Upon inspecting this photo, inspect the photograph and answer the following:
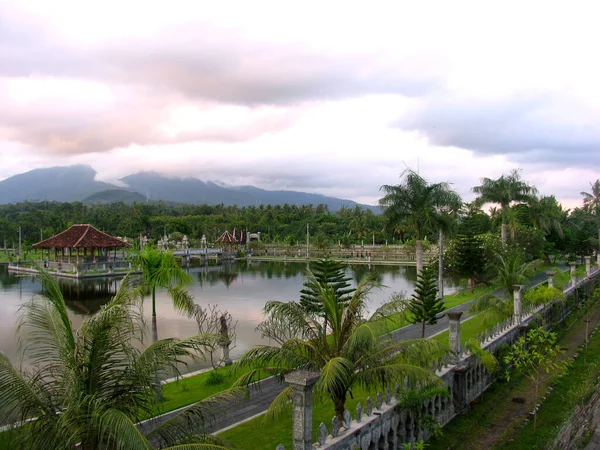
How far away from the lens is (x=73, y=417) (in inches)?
185

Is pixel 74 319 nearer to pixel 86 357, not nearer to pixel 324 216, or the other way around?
pixel 86 357

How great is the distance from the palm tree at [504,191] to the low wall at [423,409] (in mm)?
16470

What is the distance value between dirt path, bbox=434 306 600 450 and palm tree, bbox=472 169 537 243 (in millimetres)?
20444

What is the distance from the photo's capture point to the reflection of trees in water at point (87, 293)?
84.7ft

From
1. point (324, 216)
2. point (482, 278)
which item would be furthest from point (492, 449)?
point (324, 216)

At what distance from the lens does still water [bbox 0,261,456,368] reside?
19078mm

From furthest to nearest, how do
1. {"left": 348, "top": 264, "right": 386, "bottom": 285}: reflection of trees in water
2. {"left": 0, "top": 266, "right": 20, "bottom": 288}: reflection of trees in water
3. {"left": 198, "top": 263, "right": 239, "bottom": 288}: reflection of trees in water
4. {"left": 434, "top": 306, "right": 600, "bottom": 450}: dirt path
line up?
{"left": 348, "top": 264, "right": 386, "bottom": 285}: reflection of trees in water < {"left": 198, "top": 263, "right": 239, "bottom": 288}: reflection of trees in water < {"left": 0, "top": 266, "right": 20, "bottom": 288}: reflection of trees in water < {"left": 434, "top": 306, "right": 600, "bottom": 450}: dirt path

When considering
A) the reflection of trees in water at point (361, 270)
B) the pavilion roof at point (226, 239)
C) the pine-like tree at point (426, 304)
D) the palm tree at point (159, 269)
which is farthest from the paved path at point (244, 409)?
the pavilion roof at point (226, 239)

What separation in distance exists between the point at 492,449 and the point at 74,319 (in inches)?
756

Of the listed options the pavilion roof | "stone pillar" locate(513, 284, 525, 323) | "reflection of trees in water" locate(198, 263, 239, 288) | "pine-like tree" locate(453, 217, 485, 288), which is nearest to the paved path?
"stone pillar" locate(513, 284, 525, 323)

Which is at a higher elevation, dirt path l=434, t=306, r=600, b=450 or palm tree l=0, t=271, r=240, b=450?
palm tree l=0, t=271, r=240, b=450

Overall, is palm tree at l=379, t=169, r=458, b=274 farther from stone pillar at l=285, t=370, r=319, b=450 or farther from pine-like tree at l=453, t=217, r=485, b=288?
stone pillar at l=285, t=370, r=319, b=450

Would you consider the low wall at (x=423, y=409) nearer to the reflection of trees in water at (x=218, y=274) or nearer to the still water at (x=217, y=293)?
the still water at (x=217, y=293)

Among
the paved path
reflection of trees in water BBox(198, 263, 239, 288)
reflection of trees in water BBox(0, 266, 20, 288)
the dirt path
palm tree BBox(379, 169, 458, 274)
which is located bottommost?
the dirt path
